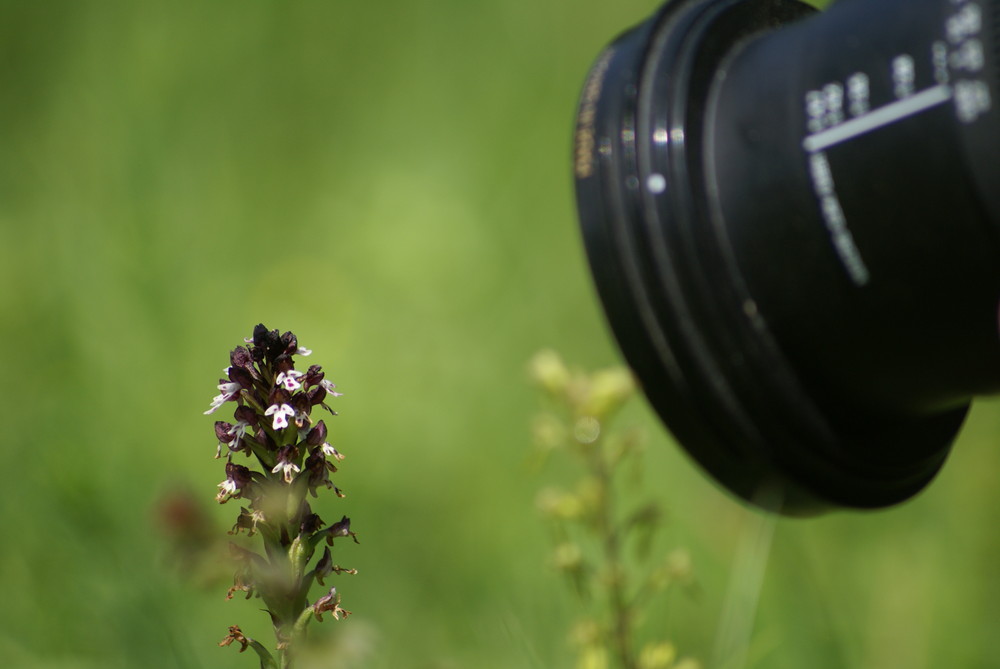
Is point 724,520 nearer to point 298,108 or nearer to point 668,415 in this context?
point 668,415

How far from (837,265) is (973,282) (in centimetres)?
12

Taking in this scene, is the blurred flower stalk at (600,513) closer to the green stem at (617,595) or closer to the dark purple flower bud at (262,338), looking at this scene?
the green stem at (617,595)

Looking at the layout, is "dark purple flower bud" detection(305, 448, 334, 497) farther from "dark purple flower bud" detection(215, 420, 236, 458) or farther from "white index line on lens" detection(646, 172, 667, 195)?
"white index line on lens" detection(646, 172, 667, 195)

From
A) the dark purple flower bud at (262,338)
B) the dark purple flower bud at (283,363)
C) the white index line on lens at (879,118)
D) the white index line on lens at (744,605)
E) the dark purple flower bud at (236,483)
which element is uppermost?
the white index line on lens at (879,118)

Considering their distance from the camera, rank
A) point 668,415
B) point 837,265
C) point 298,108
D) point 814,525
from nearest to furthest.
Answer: point 837,265 < point 668,415 < point 814,525 < point 298,108

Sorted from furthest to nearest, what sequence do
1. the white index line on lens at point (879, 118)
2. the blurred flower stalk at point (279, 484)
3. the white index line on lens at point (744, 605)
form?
the white index line on lens at point (744, 605), the white index line on lens at point (879, 118), the blurred flower stalk at point (279, 484)

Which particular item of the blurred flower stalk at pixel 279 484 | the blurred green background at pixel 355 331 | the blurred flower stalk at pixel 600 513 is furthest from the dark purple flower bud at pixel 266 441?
the blurred flower stalk at pixel 600 513

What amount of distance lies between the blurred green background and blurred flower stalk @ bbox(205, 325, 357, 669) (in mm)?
85

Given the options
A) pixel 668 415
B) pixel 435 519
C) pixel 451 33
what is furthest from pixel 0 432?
pixel 451 33

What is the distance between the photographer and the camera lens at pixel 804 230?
1002 millimetres

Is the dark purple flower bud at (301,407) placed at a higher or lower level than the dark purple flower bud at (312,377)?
lower

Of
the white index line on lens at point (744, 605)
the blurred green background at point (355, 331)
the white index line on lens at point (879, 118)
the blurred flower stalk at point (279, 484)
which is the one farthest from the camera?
the blurred green background at point (355, 331)

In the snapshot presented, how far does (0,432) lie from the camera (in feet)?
6.30

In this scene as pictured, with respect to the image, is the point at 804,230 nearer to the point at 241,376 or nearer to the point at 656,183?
the point at 656,183
